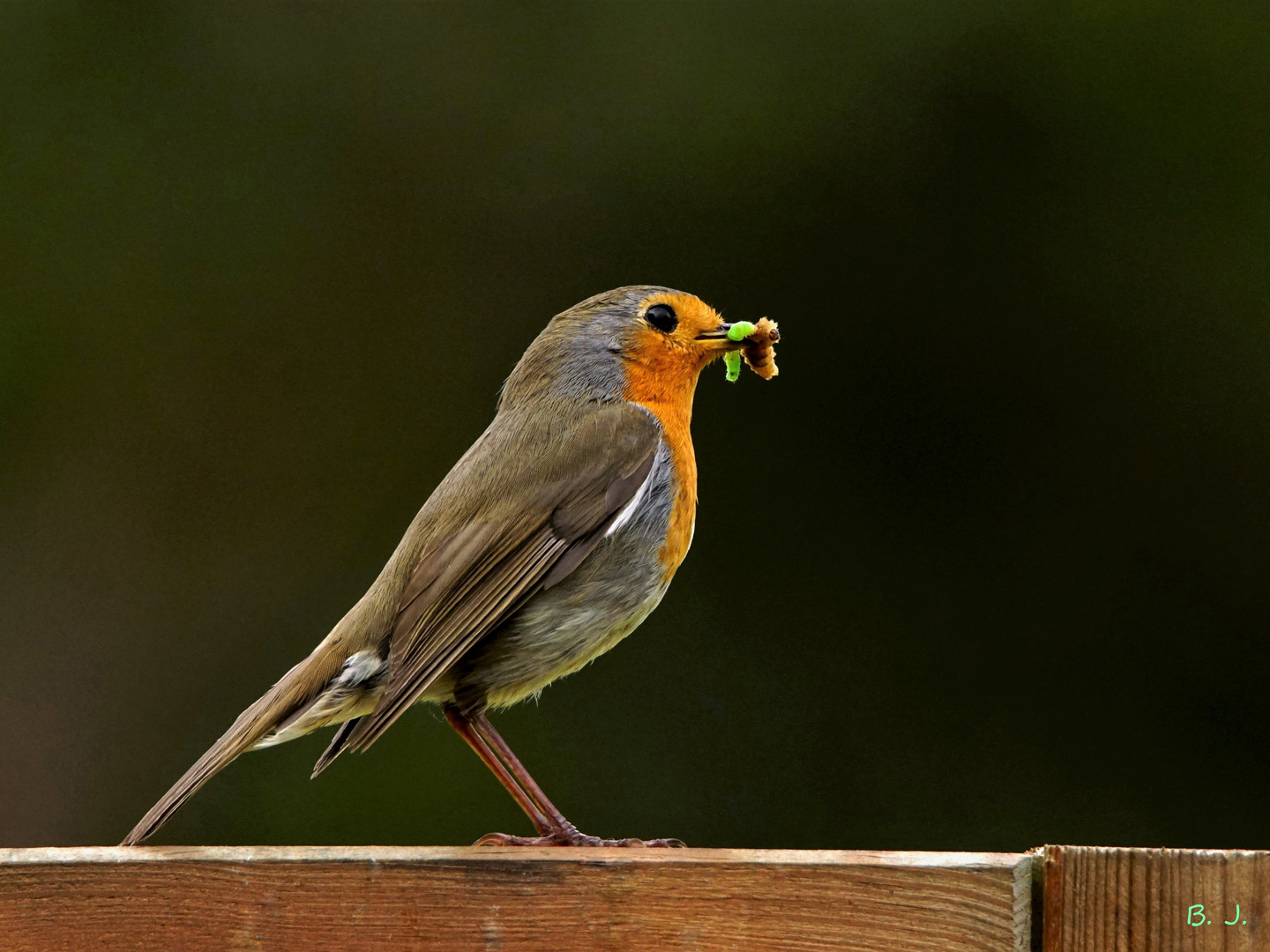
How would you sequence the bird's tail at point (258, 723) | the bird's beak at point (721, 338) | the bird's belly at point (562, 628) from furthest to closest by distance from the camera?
the bird's beak at point (721, 338) < the bird's belly at point (562, 628) < the bird's tail at point (258, 723)

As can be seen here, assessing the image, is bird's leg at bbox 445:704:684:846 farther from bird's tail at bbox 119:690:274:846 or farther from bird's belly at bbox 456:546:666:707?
bird's tail at bbox 119:690:274:846

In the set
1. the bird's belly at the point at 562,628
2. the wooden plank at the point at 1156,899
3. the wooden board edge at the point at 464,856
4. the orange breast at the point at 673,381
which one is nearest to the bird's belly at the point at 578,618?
the bird's belly at the point at 562,628

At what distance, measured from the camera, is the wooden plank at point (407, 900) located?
2293mm

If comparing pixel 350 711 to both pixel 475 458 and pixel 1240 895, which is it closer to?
pixel 475 458

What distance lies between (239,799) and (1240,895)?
4.64 m

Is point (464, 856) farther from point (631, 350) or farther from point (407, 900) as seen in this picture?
point (631, 350)

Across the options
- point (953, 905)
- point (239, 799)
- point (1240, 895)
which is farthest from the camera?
point (239, 799)

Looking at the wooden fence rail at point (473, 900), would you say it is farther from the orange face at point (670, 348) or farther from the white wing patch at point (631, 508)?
the orange face at point (670, 348)

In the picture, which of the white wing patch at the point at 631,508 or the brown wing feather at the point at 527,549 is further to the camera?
the white wing patch at the point at 631,508

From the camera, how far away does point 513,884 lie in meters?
2.36

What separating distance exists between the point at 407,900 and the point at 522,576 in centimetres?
94

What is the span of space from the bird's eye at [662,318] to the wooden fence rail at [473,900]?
61.2 inches

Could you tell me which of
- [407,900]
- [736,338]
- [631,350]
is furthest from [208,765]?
[736,338]


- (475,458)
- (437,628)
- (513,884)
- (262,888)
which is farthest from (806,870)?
(475,458)
